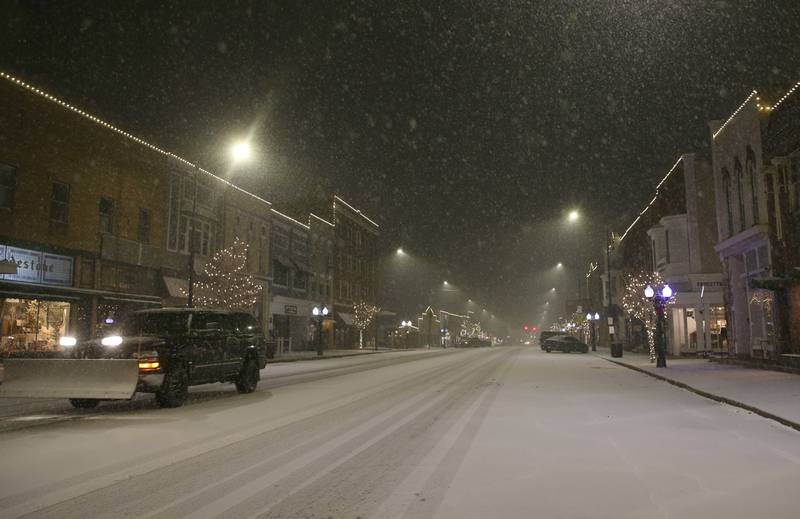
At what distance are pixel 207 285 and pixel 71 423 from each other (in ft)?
73.0

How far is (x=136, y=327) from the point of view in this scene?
13.9m

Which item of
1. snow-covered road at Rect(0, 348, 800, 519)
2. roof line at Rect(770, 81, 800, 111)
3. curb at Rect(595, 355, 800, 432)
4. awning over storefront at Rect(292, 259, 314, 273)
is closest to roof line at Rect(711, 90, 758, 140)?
roof line at Rect(770, 81, 800, 111)

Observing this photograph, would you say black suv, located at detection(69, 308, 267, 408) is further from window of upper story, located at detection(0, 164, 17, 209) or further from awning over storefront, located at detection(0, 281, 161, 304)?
window of upper story, located at detection(0, 164, 17, 209)

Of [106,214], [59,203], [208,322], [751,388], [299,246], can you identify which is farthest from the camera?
[299,246]

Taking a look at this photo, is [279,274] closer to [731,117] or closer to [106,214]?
[106,214]

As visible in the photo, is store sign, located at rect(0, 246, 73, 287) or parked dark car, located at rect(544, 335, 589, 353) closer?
store sign, located at rect(0, 246, 73, 287)

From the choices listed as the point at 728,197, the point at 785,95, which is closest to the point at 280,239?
the point at 728,197

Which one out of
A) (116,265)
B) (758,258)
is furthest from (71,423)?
(758,258)

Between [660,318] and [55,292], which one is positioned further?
[660,318]

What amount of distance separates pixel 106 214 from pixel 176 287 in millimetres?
5890

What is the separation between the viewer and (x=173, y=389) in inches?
485

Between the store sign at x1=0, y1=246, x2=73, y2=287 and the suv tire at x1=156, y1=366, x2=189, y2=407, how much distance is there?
44.9ft

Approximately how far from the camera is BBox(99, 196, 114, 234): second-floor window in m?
28.4

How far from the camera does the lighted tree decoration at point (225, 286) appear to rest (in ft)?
104
